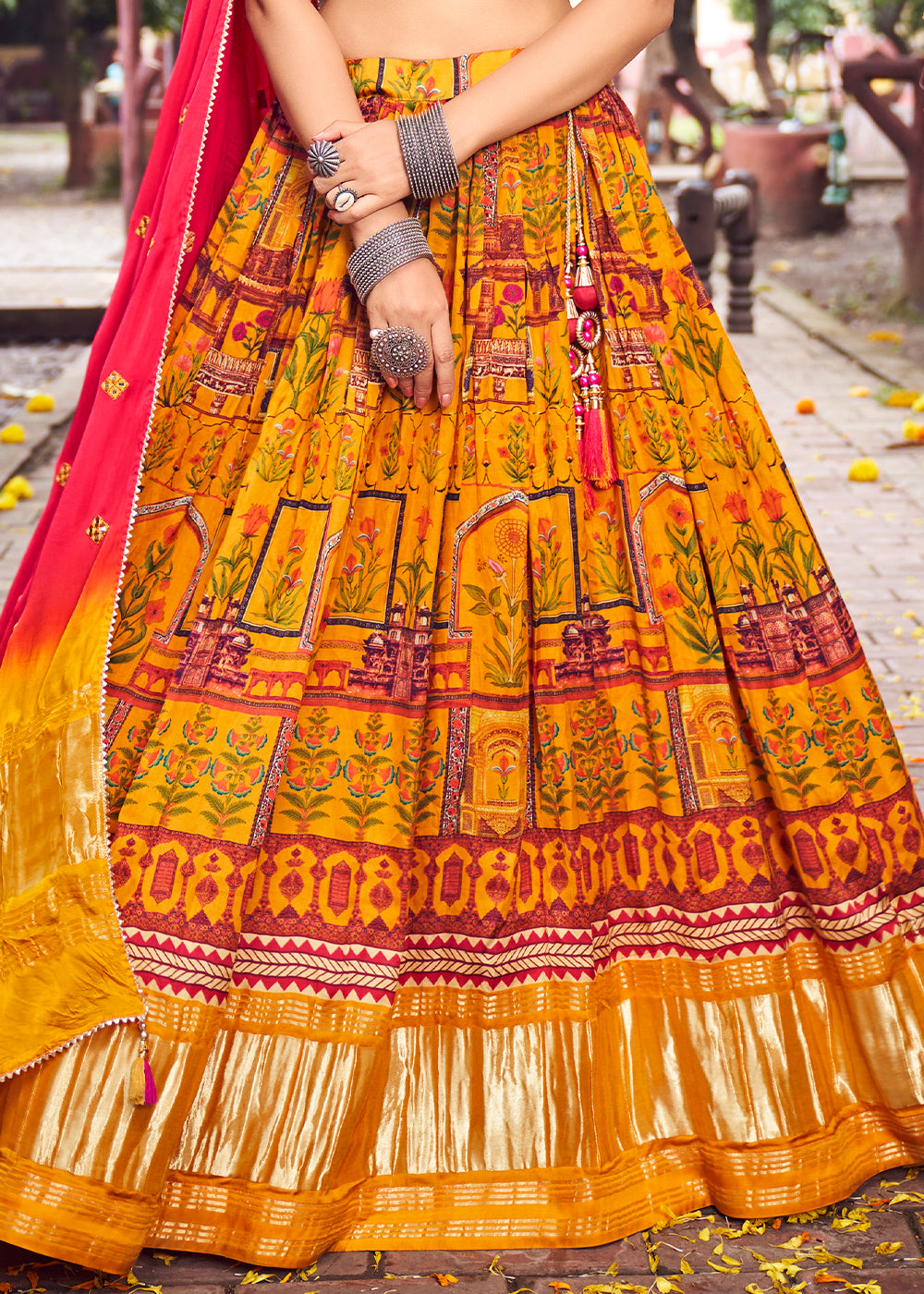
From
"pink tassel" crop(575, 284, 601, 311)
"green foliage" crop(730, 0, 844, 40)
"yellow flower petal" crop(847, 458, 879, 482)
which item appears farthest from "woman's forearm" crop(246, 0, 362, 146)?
"green foliage" crop(730, 0, 844, 40)

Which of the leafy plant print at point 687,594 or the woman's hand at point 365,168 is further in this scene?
the leafy plant print at point 687,594

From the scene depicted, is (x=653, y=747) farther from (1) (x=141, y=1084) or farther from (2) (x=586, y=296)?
(1) (x=141, y=1084)

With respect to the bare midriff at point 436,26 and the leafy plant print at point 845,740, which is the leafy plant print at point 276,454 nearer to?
the bare midriff at point 436,26

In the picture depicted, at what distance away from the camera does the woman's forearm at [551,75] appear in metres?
1.78

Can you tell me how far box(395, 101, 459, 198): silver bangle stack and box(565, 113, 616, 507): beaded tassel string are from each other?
0.23 meters

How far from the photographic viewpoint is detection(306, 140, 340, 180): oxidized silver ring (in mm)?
1738

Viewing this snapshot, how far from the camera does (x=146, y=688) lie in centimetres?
184

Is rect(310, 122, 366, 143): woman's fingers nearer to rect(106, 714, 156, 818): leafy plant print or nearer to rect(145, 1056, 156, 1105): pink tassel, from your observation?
rect(106, 714, 156, 818): leafy plant print

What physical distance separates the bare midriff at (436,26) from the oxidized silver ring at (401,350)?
1.40ft

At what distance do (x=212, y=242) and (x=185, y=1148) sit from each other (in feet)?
4.06

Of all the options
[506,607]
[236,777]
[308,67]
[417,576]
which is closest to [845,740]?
[506,607]

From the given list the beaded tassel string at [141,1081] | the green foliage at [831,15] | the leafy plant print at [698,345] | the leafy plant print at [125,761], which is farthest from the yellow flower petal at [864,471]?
the green foliage at [831,15]

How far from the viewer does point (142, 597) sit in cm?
189

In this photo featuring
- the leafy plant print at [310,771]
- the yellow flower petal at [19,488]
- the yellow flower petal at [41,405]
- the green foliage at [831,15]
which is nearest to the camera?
the leafy plant print at [310,771]
